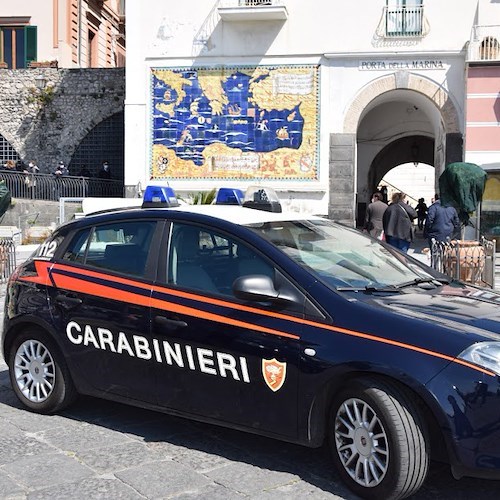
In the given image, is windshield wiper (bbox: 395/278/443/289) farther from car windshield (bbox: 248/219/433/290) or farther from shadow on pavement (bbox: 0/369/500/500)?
shadow on pavement (bbox: 0/369/500/500)

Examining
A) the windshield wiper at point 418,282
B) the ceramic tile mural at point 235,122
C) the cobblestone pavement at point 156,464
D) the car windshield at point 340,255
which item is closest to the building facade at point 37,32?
the ceramic tile mural at point 235,122

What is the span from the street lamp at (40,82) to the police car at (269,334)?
78.3 ft

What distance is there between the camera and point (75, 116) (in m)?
27.9

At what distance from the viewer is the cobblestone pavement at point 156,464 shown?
4094 mm

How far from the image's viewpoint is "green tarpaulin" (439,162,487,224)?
1592cm

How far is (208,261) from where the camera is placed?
478cm

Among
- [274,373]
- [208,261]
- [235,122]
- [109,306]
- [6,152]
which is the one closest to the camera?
[274,373]

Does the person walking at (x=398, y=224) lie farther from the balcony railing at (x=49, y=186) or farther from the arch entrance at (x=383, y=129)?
the balcony railing at (x=49, y=186)

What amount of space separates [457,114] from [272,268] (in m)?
18.9

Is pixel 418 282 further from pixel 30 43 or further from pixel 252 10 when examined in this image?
pixel 30 43

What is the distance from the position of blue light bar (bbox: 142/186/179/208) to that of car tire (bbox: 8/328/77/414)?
120cm

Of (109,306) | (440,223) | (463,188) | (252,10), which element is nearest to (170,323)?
(109,306)

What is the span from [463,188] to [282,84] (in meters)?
Answer: 8.08

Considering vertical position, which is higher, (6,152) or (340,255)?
(6,152)
